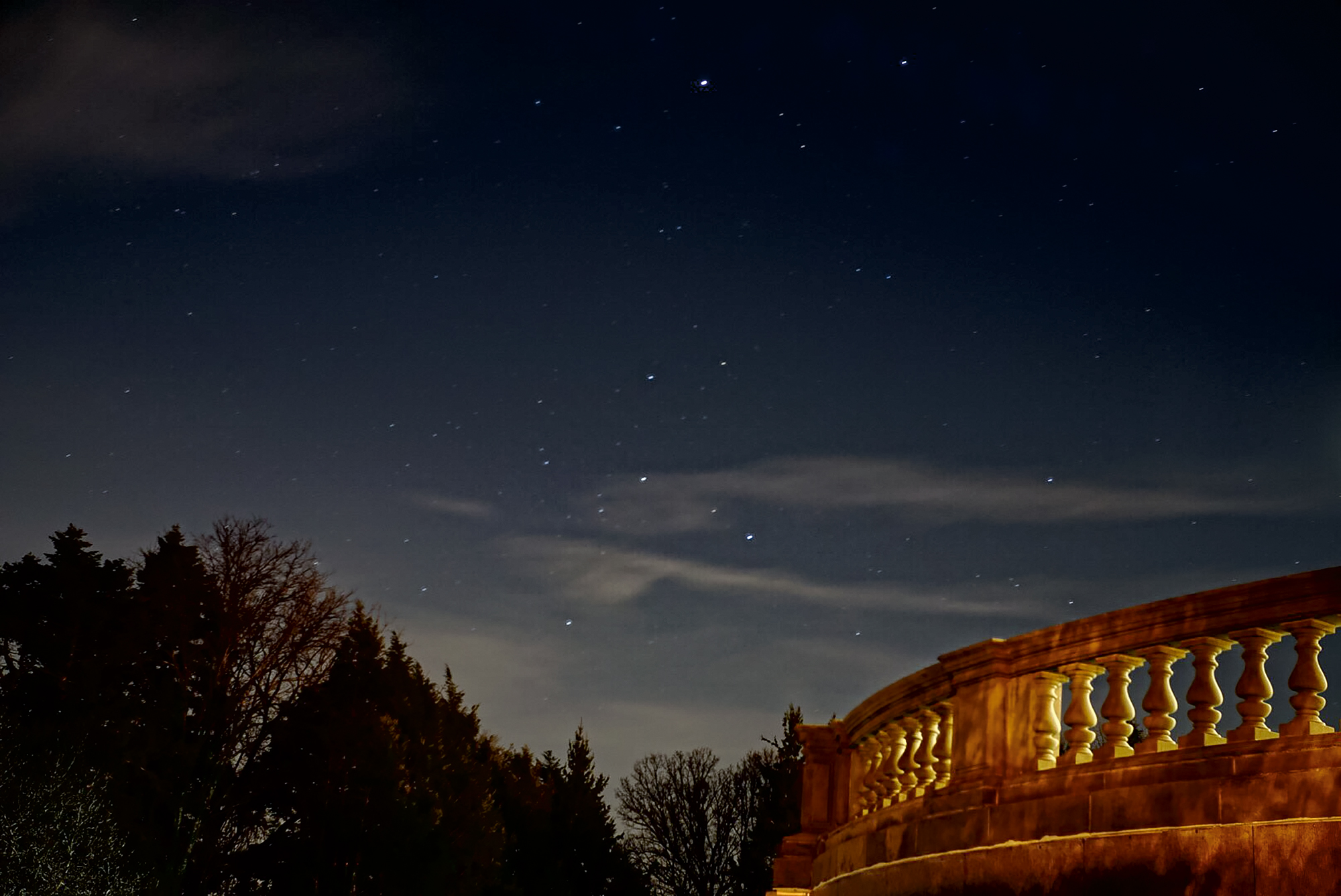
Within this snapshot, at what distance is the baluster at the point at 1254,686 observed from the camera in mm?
7098

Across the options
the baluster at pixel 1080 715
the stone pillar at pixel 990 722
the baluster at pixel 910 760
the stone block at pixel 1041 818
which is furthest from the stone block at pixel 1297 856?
the baluster at pixel 910 760

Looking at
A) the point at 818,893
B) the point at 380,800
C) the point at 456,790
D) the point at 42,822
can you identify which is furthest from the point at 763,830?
the point at 818,893

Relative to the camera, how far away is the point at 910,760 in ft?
36.2

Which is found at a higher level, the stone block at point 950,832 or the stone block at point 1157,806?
the stone block at point 1157,806

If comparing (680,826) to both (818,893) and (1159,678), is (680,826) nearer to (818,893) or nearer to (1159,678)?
(818,893)

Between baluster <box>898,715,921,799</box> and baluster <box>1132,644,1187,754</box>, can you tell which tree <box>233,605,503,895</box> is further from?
baluster <box>1132,644,1187,754</box>

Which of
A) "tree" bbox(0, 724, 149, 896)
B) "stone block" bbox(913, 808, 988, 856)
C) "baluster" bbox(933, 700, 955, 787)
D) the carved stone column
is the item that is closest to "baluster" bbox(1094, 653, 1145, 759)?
"stone block" bbox(913, 808, 988, 856)

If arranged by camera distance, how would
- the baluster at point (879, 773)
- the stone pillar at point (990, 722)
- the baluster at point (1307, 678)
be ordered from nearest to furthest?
1. the baluster at point (1307, 678)
2. the stone pillar at point (990, 722)
3. the baluster at point (879, 773)

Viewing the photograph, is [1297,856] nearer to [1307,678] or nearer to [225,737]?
[1307,678]

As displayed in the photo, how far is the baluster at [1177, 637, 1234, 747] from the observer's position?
7332 millimetres

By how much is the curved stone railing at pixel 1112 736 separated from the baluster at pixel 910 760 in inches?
0.7

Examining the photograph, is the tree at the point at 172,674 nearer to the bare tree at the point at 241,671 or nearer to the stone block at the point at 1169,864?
the bare tree at the point at 241,671

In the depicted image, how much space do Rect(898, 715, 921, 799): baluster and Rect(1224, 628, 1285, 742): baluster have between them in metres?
3.81

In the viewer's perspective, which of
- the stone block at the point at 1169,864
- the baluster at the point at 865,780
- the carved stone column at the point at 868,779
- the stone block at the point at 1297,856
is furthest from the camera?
the baluster at the point at 865,780
